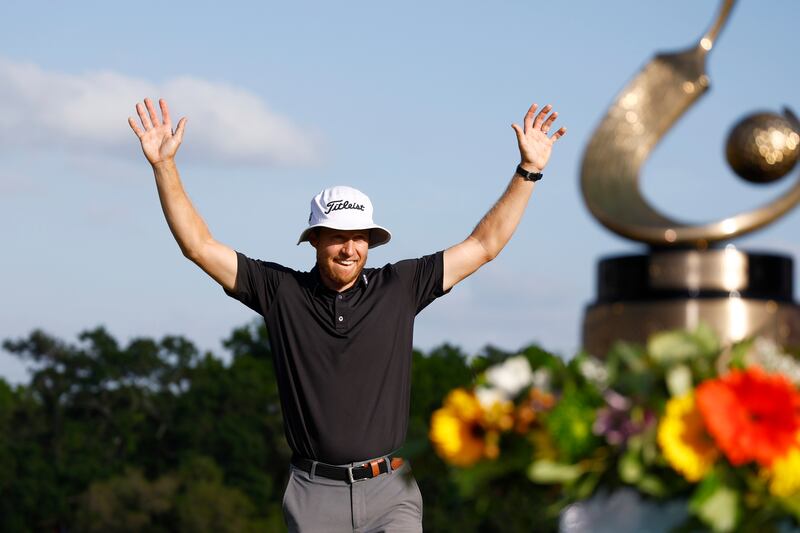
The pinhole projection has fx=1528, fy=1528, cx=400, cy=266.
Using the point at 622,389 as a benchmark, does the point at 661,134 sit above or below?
above

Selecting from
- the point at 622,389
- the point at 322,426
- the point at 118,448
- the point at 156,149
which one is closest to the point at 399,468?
the point at 322,426

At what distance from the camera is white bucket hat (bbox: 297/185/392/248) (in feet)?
22.0

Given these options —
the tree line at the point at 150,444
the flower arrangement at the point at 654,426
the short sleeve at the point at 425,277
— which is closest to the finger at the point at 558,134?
the short sleeve at the point at 425,277

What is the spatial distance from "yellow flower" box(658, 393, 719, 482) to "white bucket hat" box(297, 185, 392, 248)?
2975 mm

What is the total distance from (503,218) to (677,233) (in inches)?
77.1

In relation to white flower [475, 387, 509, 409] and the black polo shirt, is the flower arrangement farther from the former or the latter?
the black polo shirt

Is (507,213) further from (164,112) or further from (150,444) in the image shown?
(150,444)

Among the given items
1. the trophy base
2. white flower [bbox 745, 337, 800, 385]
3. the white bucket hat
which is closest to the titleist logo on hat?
the white bucket hat

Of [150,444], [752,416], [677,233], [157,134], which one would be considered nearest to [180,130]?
[157,134]

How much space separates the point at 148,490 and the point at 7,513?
6638mm

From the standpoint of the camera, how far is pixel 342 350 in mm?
6680

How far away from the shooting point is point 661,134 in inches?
198

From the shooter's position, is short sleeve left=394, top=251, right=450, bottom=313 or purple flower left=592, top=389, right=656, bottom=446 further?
short sleeve left=394, top=251, right=450, bottom=313

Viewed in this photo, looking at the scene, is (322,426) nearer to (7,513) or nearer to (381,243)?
(381,243)
